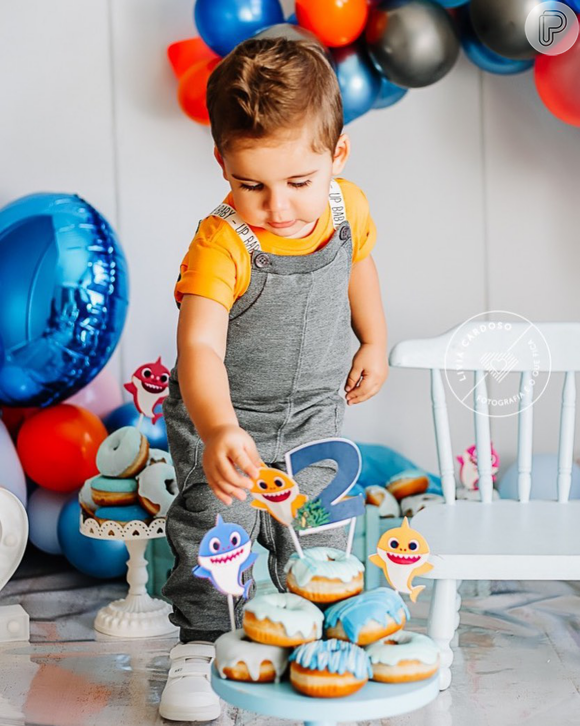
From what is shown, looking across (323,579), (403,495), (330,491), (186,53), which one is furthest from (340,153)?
(186,53)

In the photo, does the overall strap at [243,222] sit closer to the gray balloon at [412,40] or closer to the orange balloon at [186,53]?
the gray balloon at [412,40]

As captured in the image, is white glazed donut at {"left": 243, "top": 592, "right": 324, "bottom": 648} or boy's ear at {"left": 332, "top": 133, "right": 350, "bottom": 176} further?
boy's ear at {"left": 332, "top": 133, "right": 350, "bottom": 176}

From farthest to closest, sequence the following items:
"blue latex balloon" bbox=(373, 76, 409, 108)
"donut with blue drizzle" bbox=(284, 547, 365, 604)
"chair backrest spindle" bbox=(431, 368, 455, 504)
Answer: "blue latex balloon" bbox=(373, 76, 409, 108), "chair backrest spindle" bbox=(431, 368, 455, 504), "donut with blue drizzle" bbox=(284, 547, 365, 604)

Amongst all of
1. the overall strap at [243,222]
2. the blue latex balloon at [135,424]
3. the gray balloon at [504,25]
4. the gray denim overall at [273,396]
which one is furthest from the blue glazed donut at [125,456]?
the gray balloon at [504,25]

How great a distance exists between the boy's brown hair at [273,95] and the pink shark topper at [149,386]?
780 millimetres

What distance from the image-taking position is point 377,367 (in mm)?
1433

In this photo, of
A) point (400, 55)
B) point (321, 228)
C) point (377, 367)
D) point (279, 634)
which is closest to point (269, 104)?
point (321, 228)

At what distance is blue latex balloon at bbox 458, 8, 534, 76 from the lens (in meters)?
2.06

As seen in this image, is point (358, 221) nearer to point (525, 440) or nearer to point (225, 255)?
point (225, 255)

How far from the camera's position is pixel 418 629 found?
5.64 ft

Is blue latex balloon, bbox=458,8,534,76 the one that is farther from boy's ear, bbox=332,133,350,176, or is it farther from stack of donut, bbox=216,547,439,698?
stack of donut, bbox=216,547,439,698

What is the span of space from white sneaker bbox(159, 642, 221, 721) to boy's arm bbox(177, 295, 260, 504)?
1.28ft

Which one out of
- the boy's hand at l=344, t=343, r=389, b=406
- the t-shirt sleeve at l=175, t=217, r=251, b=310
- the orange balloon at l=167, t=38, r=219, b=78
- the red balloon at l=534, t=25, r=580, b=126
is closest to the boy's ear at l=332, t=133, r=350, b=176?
the t-shirt sleeve at l=175, t=217, r=251, b=310

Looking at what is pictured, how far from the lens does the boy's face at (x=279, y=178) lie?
112 centimetres
